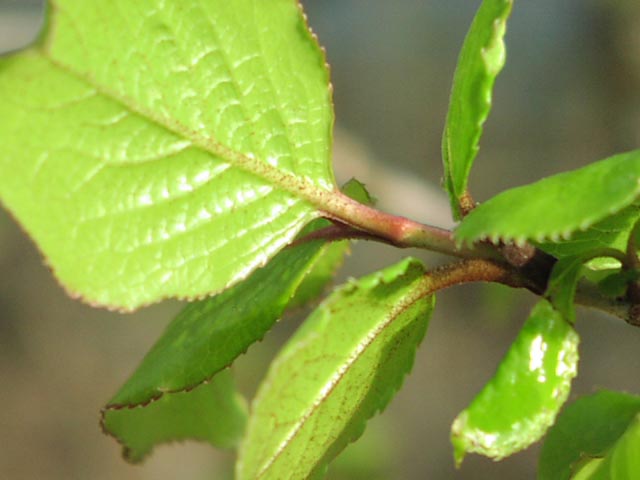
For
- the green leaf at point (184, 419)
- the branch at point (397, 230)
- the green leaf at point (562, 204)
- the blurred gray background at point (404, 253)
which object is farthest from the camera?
the blurred gray background at point (404, 253)

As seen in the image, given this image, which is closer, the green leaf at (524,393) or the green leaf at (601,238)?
the green leaf at (524,393)

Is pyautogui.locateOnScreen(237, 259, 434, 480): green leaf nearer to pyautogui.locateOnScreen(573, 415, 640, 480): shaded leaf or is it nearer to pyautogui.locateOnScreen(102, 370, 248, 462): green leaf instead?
pyautogui.locateOnScreen(573, 415, 640, 480): shaded leaf

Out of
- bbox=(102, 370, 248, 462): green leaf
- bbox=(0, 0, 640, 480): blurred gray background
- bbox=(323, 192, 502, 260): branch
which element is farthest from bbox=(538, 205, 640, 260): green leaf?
bbox=(0, 0, 640, 480): blurred gray background

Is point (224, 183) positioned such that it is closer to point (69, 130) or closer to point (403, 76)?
point (69, 130)

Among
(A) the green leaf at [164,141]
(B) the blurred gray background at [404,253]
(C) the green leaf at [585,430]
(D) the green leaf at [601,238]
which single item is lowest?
(B) the blurred gray background at [404,253]

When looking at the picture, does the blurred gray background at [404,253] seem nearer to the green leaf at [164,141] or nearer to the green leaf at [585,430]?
the green leaf at [585,430]

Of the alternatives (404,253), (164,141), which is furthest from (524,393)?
(404,253)

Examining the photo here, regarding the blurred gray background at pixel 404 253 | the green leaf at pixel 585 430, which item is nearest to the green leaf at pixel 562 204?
the green leaf at pixel 585 430
